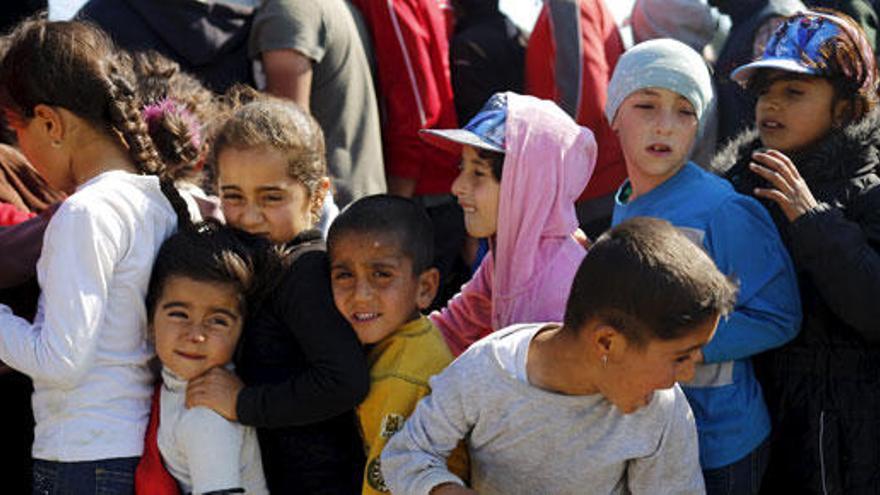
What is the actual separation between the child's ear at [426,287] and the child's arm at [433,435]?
0.28m

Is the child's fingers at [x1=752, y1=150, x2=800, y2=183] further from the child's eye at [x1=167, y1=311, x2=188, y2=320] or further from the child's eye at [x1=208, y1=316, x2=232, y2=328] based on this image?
the child's eye at [x1=167, y1=311, x2=188, y2=320]

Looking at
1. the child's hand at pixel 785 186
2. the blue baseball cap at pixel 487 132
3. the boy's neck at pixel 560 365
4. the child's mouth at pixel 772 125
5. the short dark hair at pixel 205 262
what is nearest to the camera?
the boy's neck at pixel 560 365

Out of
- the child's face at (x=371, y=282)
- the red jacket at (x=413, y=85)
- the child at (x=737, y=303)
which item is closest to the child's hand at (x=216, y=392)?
the child's face at (x=371, y=282)

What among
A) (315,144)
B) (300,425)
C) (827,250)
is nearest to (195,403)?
(300,425)

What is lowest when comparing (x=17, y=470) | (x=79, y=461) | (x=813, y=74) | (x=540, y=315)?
(x=17, y=470)

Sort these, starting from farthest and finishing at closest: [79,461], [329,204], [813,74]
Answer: [329,204]
[813,74]
[79,461]

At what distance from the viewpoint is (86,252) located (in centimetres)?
318

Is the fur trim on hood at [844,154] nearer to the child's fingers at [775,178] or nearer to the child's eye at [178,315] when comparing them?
the child's fingers at [775,178]

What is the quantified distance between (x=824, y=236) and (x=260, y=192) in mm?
1630

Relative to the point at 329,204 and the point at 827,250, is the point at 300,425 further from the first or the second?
the point at 827,250

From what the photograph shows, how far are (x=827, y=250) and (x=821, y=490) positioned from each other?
75 cm

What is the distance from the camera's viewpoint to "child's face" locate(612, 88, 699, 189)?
3730 millimetres

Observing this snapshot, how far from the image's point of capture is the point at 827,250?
3391mm

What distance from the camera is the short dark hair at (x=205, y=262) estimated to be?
10.7 ft
